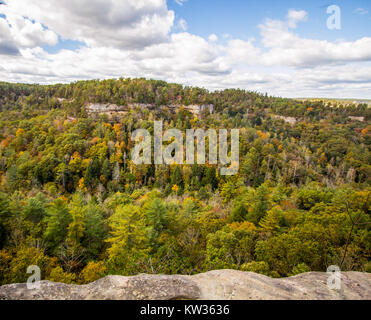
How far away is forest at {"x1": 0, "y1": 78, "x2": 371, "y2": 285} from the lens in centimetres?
1814

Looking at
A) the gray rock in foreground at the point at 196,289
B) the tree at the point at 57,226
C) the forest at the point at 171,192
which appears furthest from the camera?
the tree at the point at 57,226

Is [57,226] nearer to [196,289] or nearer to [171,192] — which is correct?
[196,289]

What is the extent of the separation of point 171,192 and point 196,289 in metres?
61.0

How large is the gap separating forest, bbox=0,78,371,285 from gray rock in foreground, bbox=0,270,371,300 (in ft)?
6.09

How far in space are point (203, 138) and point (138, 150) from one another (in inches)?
1160

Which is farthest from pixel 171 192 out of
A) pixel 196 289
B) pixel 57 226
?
pixel 196 289

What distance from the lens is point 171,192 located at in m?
66.0

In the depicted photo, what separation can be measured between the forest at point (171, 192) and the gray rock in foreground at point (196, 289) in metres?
1.86

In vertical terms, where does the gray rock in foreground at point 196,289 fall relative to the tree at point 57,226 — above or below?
above

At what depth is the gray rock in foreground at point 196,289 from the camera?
208 inches

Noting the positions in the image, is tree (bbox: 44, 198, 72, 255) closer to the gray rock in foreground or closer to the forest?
the forest

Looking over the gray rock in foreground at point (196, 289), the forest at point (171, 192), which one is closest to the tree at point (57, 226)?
the forest at point (171, 192)

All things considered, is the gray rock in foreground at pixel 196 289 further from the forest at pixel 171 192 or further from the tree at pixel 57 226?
the tree at pixel 57 226

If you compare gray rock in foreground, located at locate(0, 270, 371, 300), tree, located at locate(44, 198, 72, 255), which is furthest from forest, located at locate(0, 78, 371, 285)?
gray rock in foreground, located at locate(0, 270, 371, 300)
